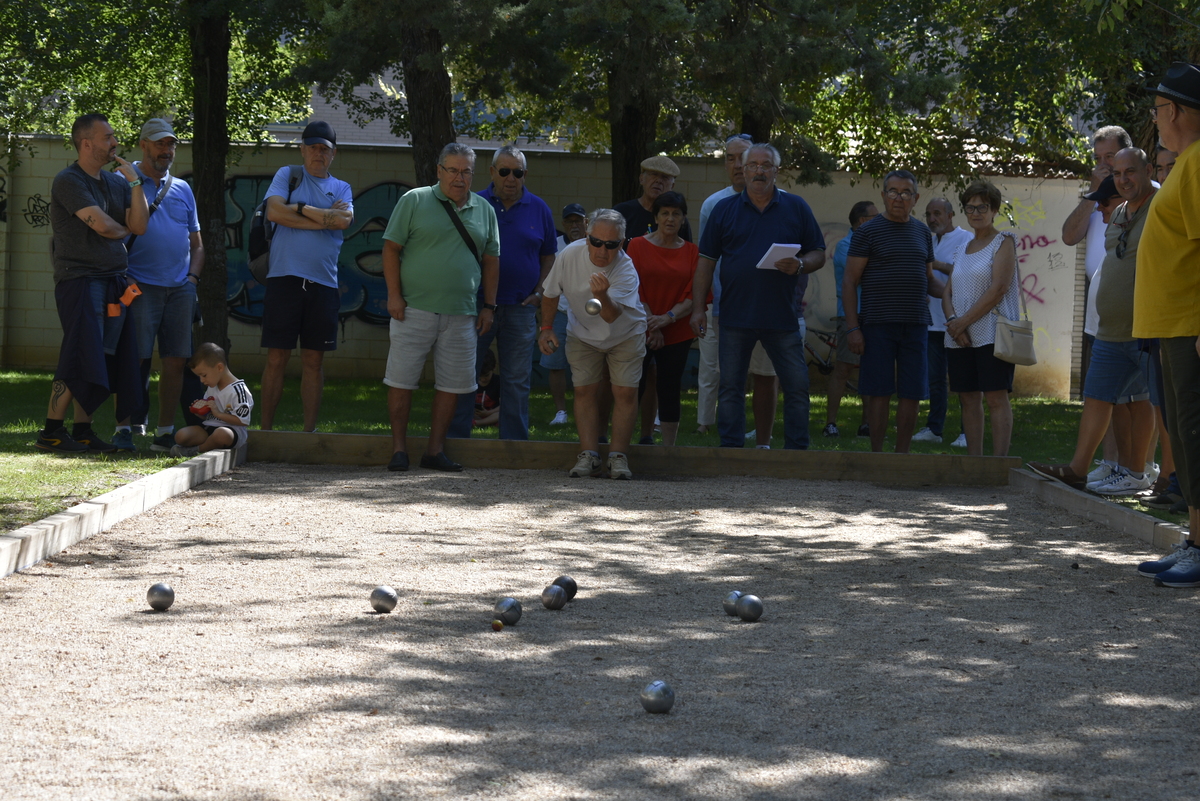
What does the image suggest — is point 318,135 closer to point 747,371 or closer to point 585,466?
point 585,466

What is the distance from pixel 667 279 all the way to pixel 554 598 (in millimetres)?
4255

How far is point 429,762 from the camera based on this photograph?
2.90 metres

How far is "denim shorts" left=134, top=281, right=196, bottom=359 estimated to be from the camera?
792 centimetres

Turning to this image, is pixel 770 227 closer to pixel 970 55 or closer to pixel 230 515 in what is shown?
pixel 230 515

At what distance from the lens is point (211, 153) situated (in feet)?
44.9

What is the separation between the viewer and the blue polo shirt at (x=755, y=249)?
26.7 ft

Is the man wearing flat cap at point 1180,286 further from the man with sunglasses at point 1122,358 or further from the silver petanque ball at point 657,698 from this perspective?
the silver petanque ball at point 657,698

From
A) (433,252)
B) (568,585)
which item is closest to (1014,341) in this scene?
(433,252)

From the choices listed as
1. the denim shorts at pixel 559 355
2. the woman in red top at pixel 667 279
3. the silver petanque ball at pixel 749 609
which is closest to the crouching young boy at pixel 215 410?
the woman in red top at pixel 667 279

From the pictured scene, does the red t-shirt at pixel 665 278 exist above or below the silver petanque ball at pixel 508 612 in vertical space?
above

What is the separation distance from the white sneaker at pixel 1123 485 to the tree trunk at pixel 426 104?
21.4 ft

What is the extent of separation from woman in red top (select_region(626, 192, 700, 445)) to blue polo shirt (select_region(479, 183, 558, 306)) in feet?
1.95

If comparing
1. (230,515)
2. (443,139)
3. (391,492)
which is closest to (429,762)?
(230,515)

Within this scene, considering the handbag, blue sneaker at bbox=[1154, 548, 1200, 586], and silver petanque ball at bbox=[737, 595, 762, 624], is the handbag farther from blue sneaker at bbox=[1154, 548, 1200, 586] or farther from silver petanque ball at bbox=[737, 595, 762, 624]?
silver petanque ball at bbox=[737, 595, 762, 624]
